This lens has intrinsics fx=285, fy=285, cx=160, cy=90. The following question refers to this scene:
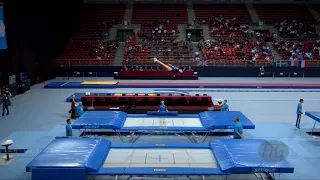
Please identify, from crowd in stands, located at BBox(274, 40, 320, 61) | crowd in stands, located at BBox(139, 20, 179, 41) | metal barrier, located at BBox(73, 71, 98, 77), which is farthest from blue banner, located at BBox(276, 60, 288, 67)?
metal barrier, located at BBox(73, 71, 98, 77)

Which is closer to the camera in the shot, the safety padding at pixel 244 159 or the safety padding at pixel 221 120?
the safety padding at pixel 244 159

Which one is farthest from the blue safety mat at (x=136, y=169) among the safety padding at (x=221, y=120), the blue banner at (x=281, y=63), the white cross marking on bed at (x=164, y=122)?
the blue banner at (x=281, y=63)

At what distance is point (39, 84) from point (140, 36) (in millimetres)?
13458

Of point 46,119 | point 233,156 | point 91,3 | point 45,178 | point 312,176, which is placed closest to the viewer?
Result: point 45,178

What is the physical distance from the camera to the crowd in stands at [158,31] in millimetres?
31859

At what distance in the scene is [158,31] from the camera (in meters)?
32.5

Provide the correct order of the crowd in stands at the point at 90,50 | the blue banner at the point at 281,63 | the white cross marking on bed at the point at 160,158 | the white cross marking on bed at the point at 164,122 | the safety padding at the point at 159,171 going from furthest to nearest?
1. the crowd in stands at the point at 90,50
2. the blue banner at the point at 281,63
3. the white cross marking on bed at the point at 164,122
4. the white cross marking on bed at the point at 160,158
5. the safety padding at the point at 159,171

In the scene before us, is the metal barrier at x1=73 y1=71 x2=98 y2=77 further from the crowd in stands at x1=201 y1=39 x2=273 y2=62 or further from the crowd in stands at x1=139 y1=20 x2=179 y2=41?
the crowd in stands at x1=201 y1=39 x2=273 y2=62

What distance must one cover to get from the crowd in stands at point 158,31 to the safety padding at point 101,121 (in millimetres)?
21366

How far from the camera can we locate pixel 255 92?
19672mm

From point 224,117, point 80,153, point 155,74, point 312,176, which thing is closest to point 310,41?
point 155,74

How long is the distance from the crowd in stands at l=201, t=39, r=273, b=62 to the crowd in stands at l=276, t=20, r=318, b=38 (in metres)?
4.08

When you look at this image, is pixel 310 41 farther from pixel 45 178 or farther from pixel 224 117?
pixel 45 178

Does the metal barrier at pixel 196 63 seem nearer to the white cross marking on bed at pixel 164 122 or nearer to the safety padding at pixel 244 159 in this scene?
the white cross marking on bed at pixel 164 122
